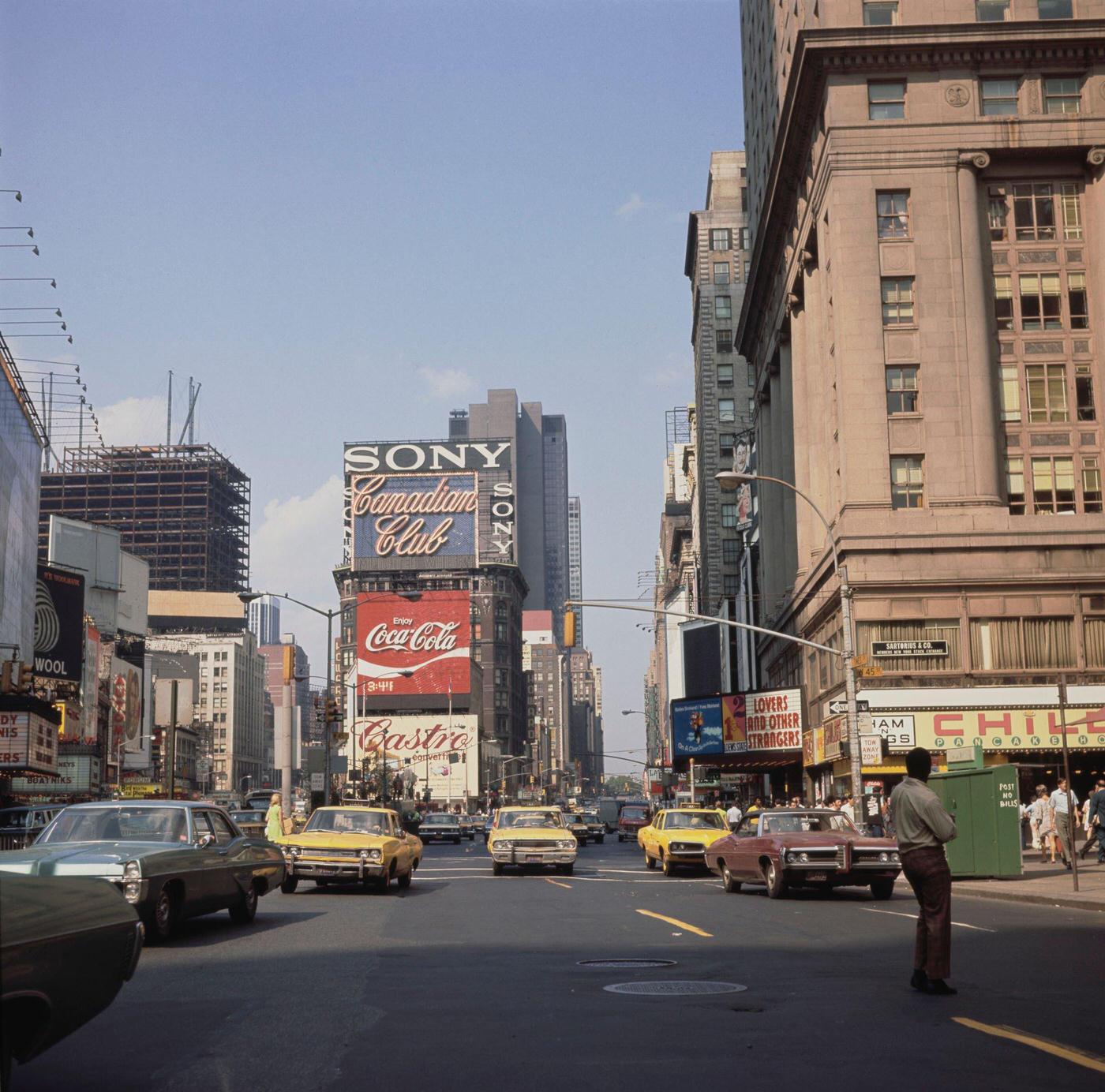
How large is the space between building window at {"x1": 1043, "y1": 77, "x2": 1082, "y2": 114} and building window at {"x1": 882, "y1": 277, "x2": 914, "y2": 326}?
8.80 m

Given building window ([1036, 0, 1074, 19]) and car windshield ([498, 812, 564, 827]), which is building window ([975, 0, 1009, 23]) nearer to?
building window ([1036, 0, 1074, 19])

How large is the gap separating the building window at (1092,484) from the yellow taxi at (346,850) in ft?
117

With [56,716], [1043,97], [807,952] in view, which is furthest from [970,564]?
[56,716]

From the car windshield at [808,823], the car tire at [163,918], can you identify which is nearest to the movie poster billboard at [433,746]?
the car windshield at [808,823]

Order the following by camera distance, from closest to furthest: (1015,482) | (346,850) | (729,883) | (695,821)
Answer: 1. (346,850)
2. (729,883)
3. (695,821)
4. (1015,482)

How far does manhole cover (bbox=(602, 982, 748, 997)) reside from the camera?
10.9 m

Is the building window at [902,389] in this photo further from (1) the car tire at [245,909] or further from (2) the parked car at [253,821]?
(1) the car tire at [245,909]

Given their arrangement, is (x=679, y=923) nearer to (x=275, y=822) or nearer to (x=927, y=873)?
(x=927, y=873)

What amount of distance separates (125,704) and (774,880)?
134 m

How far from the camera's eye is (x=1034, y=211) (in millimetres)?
54875

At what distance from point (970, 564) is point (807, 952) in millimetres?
38295

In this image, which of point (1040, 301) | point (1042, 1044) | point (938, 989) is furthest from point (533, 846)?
point (1040, 301)

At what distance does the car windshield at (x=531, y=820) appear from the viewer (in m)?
33.4

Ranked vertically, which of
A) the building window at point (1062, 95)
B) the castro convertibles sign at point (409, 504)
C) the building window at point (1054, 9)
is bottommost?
the building window at point (1062, 95)
